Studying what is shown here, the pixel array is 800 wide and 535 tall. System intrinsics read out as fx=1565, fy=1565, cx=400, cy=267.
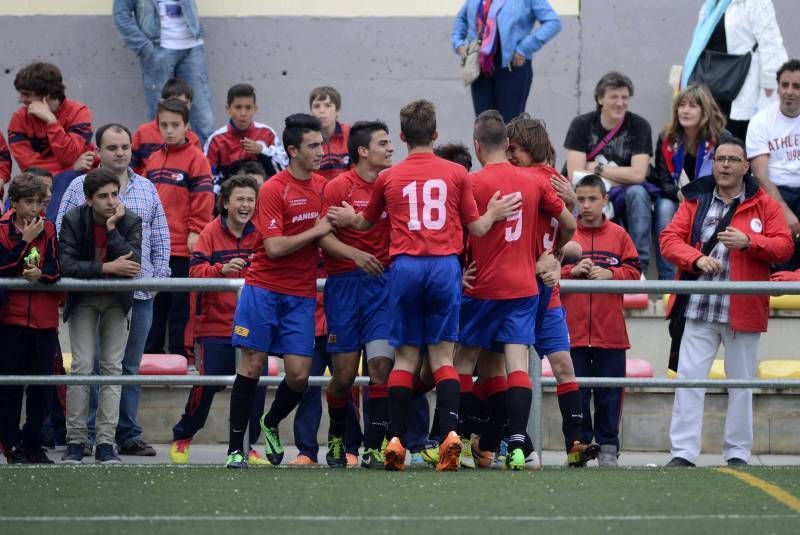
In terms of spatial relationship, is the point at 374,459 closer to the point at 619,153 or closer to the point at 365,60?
the point at 619,153

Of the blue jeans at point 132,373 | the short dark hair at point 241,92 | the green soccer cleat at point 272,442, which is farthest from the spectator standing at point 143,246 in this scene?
the short dark hair at point 241,92

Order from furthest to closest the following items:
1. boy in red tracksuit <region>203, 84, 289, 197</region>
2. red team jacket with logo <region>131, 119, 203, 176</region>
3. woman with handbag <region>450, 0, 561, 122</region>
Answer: woman with handbag <region>450, 0, 561, 122</region> → boy in red tracksuit <region>203, 84, 289, 197</region> → red team jacket with logo <region>131, 119, 203, 176</region>

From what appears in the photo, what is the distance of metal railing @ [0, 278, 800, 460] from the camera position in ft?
28.9

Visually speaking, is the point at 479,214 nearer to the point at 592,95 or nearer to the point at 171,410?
the point at 171,410

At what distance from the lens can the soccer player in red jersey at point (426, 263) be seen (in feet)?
26.7

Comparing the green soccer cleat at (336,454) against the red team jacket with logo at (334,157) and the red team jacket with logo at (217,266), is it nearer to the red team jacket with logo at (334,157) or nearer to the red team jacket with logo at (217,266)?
the red team jacket with logo at (217,266)

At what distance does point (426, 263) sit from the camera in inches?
321

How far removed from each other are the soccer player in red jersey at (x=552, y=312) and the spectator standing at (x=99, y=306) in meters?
2.37

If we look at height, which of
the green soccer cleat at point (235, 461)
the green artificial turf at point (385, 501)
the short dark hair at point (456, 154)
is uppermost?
the short dark hair at point (456, 154)

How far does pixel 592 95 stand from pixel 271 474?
709 cm

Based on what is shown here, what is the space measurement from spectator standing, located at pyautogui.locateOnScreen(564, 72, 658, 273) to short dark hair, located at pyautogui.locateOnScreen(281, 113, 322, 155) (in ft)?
12.5

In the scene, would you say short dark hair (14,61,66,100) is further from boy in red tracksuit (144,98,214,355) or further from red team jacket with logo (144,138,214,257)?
red team jacket with logo (144,138,214,257)

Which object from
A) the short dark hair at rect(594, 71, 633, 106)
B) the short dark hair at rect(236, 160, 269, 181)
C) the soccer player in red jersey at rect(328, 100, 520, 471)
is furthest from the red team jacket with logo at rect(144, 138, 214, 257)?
the soccer player in red jersey at rect(328, 100, 520, 471)

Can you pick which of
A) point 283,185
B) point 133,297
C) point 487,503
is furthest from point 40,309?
point 487,503
